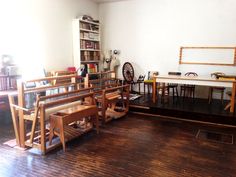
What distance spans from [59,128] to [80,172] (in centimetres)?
81

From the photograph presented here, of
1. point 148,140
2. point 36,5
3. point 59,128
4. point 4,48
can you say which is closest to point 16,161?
point 59,128

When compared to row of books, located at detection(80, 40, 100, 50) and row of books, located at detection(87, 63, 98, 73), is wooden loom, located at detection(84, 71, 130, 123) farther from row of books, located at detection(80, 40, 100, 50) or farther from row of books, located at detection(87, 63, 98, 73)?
row of books, located at detection(80, 40, 100, 50)

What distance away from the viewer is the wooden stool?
2.98 meters

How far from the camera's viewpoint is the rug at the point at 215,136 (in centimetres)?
340

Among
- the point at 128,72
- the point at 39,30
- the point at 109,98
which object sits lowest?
the point at 109,98

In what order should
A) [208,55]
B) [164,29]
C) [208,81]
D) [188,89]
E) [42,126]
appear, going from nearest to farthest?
[42,126] < [208,81] < [188,89] < [208,55] < [164,29]

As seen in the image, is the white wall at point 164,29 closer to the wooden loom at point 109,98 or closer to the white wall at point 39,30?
the white wall at point 39,30

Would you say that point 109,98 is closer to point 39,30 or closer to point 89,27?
point 39,30

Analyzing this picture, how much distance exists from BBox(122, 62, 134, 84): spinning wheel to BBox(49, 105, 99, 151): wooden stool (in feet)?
8.70

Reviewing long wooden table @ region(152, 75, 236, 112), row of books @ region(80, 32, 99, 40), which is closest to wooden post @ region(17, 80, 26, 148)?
long wooden table @ region(152, 75, 236, 112)

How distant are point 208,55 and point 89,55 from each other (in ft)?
11.2

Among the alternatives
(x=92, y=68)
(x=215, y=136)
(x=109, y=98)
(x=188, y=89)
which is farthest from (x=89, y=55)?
(x=215, y=136)

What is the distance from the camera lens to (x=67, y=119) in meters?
3.04

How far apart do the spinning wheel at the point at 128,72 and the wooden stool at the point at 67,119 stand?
265 centimetres
